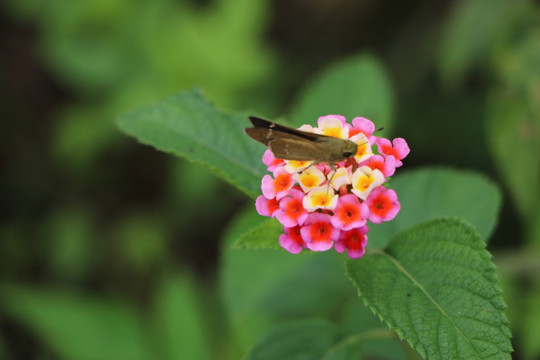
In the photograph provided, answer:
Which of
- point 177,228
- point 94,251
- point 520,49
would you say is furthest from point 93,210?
point 520,49

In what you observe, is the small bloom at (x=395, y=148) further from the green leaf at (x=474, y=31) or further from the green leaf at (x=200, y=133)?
the green leaf at (x=474, y=31)

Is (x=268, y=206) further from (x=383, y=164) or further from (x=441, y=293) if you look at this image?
(x=441, y=293)

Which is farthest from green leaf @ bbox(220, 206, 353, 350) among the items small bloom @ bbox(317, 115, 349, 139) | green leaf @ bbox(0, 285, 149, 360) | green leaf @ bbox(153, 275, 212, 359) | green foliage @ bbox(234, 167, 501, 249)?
green leaf @ bbox(0, 285, 149, 360)

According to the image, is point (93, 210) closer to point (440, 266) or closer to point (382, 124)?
point (382, 124)

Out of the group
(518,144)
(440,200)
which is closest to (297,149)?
(440,200)

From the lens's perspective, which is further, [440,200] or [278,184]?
[440,200]

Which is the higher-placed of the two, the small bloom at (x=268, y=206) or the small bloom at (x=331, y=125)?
the small bloom at (x=331, y=125)

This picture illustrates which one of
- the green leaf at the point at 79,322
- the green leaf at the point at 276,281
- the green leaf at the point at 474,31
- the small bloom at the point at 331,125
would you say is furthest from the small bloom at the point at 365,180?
the green leaf at the point at 79,322
